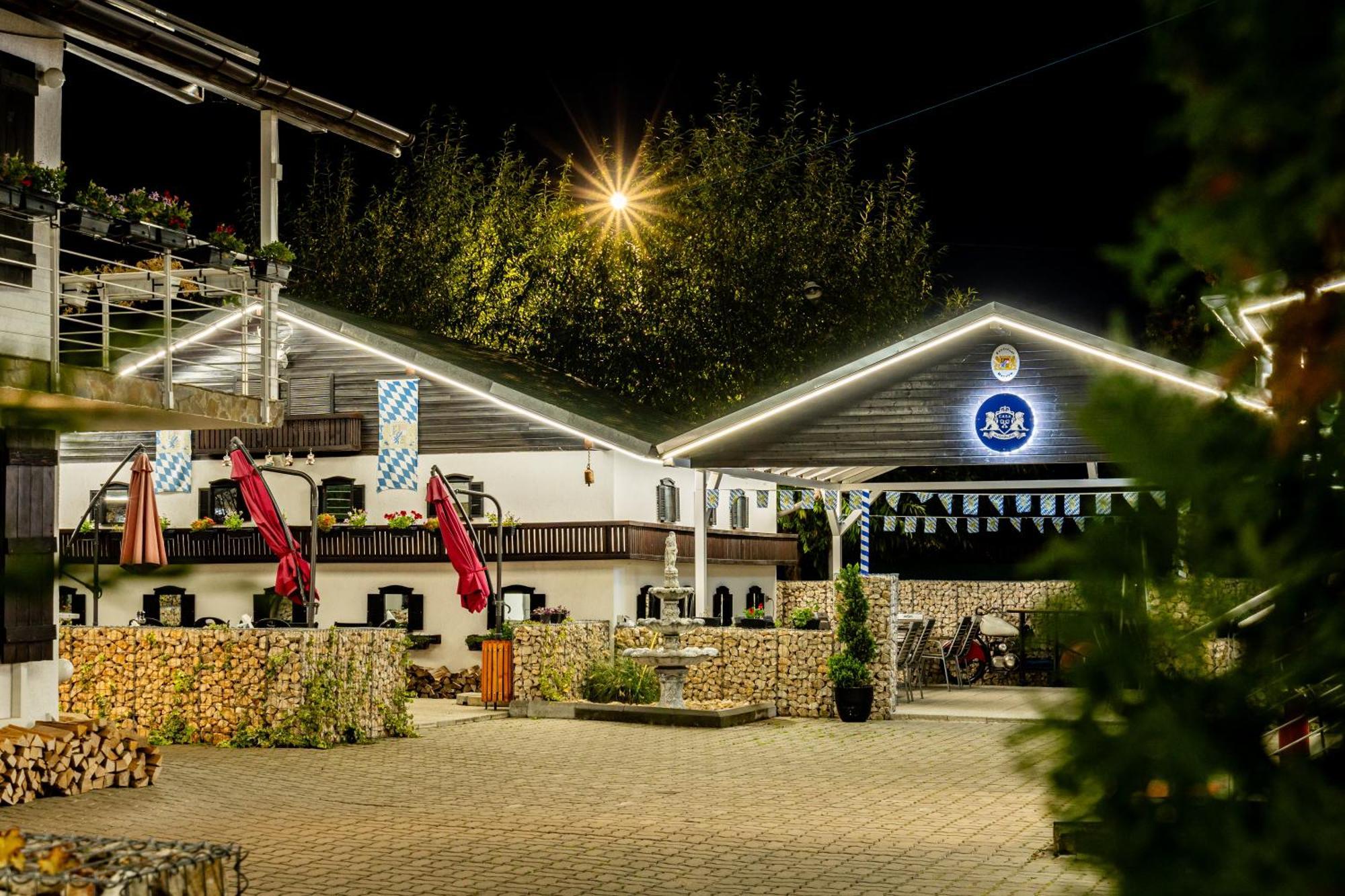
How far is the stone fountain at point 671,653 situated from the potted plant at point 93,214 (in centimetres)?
934

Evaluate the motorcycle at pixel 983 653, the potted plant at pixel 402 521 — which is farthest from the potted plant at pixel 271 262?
the motorcycle at pixel 983 653

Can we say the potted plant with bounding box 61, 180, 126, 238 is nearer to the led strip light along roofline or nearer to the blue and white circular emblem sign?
the blue and white circular emblem sign

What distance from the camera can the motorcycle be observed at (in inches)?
1000

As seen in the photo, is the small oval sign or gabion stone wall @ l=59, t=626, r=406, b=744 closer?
gabion stone wall @ l=59, t=626, r=406, b=744

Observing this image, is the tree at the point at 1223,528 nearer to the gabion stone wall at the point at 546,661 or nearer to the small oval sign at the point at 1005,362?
the gabion stone wall at the point at 546,661

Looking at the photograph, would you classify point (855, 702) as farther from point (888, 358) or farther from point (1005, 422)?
point (888, 358)

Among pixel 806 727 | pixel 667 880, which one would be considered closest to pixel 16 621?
pixel 667 880

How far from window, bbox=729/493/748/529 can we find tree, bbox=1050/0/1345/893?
29.3 metres

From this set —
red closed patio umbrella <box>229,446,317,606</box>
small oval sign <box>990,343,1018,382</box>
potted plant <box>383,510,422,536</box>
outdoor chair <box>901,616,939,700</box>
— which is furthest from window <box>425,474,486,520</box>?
small oval sign <box>990,343,1018,382</box>

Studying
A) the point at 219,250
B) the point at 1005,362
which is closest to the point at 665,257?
the point at 1005,362

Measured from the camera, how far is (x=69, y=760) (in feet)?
43.4

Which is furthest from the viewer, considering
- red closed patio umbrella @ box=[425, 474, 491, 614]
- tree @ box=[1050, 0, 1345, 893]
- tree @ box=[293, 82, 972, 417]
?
tree @ box=[293, 82, 972, 417]

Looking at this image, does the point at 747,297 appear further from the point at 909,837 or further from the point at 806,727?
the point at 909,837

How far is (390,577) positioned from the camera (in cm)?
2591
